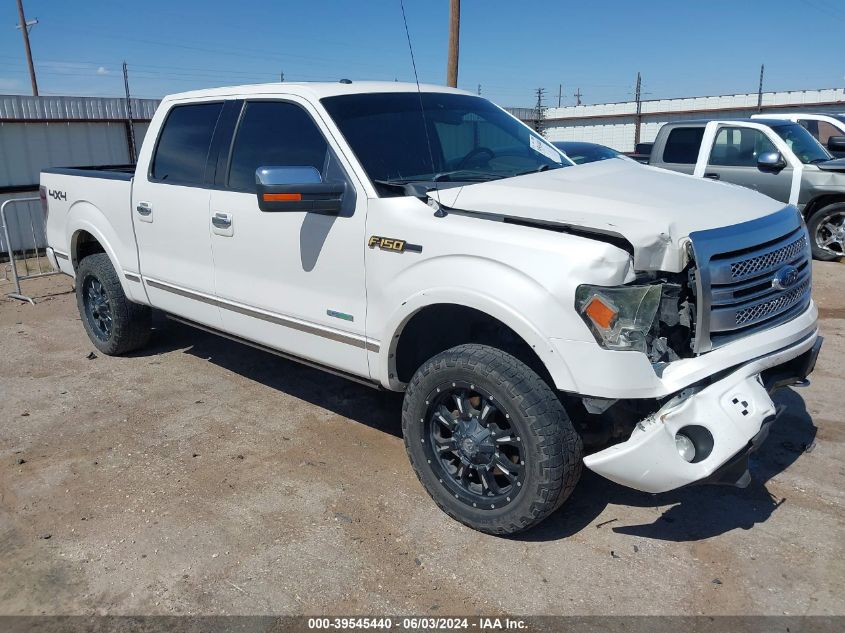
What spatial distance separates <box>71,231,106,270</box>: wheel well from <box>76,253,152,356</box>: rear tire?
0.12m

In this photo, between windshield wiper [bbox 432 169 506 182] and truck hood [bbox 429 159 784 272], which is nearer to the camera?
truck hood [bbox 429 159 784 272]

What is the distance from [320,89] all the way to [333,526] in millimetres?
2416

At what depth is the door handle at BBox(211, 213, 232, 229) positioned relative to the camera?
14.2 feet

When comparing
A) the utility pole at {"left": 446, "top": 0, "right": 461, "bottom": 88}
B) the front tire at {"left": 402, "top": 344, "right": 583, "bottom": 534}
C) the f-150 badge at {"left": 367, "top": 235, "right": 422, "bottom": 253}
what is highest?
the utility pole at {"left": 446, "top": 0, "right": 461, "bottom": 88}

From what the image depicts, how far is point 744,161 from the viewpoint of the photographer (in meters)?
9.84

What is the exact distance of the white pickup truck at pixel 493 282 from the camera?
2.88 meters

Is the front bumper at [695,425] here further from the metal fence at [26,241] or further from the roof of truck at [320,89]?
the metal fence at [26,241]

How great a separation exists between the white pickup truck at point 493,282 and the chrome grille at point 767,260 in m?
0.01

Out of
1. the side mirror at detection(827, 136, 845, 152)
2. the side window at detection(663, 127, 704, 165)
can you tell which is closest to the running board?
the side window at detection(663, 127, 704, 165)

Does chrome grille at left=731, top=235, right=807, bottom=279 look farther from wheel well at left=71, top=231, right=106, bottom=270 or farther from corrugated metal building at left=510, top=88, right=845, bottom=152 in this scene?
corrugated metal building at left=510, top=88, right=845, bottom=152

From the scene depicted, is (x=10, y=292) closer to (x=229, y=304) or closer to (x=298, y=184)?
(x=229, y=304)

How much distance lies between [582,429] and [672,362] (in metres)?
0.50

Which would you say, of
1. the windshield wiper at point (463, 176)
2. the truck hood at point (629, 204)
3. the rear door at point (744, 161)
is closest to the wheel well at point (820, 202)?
the rear door at point (744, 161)

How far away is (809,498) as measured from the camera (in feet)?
12.0
